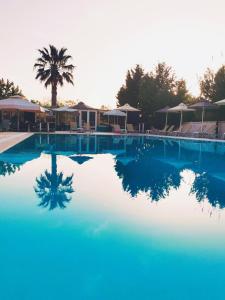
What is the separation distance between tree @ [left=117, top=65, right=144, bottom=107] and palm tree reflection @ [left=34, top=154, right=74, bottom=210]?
2454 cm

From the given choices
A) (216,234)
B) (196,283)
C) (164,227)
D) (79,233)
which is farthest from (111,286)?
(216,234)

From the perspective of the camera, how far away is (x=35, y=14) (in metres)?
13.4

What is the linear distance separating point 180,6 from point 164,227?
12114 millimetres

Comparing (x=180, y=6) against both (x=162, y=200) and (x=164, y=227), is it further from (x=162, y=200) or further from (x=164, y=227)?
(x=164, y=227)

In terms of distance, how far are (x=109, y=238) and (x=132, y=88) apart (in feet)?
94.0

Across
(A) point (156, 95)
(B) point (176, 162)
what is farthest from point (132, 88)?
(B) point (176, 162)

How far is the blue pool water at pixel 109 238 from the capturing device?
7.52 ft

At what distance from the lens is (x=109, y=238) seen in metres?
3.30

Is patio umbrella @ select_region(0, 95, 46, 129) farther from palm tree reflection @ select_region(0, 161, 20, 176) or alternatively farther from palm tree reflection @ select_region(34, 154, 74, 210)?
palm tree reflection @ select_region(34, 154, 74, 210)

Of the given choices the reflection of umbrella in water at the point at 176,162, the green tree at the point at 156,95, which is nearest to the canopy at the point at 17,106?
the reflection of umbrella in water at the point at 176,162

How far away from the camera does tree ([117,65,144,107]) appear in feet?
99.9

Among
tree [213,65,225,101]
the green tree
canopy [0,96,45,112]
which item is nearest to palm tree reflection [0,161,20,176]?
canopy [0,96,45,112]

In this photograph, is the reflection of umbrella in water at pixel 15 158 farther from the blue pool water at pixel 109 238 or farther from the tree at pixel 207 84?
the tree at pixel 207 84

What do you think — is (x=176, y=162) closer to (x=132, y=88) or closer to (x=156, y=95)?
(x=156, y=95)
